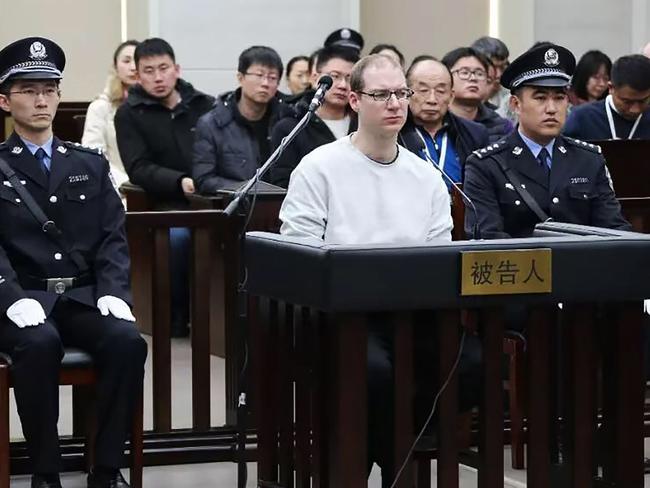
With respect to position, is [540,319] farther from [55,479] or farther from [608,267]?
[55,479]

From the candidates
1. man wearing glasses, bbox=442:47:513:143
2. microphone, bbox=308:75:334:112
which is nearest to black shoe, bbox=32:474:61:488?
microphone, bbox=308:75:334:112

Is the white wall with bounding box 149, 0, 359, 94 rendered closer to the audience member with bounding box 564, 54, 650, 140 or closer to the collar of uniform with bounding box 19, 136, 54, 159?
the audience member with bounding box 564, 54, 650, 140

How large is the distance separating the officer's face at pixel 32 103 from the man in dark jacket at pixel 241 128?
2.33 m

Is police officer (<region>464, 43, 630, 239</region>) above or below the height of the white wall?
below

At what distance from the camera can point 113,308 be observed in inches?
211

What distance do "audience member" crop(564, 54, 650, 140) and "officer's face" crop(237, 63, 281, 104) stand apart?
1.49 metres

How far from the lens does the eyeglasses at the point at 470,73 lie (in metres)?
8.08

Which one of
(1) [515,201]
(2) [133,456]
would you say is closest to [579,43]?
(1) [515,201]

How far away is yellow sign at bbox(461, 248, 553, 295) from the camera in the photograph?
4047 millimetres

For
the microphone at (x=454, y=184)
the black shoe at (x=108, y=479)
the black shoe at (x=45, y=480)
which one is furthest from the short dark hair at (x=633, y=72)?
the black shoe at (x=45, y=480)

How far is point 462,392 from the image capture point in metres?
4.30

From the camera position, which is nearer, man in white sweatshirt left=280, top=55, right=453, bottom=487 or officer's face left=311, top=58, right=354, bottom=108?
man in white sweatshirt left=280, top=55, right=453, bottom=487

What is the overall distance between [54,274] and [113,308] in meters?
0.24

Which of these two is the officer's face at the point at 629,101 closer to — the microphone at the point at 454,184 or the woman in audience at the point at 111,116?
the microphone at the point at 454,184
